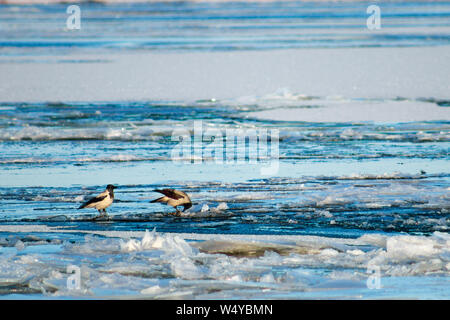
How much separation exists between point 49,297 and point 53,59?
23.4 meters

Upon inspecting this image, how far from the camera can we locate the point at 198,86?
21234mm

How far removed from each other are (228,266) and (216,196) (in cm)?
291

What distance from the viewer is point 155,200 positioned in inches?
348

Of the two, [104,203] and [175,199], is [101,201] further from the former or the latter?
[175,199]

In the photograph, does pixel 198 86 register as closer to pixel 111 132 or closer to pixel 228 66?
pixel 228 66

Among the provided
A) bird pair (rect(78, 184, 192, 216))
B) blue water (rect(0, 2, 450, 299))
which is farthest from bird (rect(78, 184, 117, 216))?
blue water (rect(0, 2, 450, 299))

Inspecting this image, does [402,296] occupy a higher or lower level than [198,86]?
lower

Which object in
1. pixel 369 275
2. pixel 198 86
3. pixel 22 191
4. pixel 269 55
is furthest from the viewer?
pixel 269 55

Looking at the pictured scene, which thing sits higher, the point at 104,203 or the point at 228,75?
the point at 228,75

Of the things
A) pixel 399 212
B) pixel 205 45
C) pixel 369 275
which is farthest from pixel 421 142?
pixel 205 45

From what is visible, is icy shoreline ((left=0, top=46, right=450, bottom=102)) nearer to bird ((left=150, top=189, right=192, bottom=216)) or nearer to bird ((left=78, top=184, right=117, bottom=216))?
bird ((left=150, top=189, right=192, bottom=216))

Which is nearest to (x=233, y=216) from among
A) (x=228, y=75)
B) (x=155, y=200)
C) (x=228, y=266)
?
→ (x=155, y=200)

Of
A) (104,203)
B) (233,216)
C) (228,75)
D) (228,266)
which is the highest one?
(228,75)

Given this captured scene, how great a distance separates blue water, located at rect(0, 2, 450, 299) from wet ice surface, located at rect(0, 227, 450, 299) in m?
0.02
